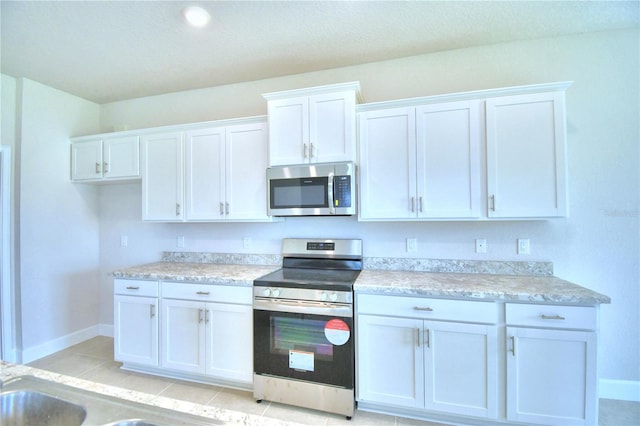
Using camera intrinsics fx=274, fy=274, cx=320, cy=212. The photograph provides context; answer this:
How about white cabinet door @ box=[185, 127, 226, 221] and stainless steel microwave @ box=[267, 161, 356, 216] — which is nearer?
stainless steel microwave @ box=[267, 161, 356, 216]

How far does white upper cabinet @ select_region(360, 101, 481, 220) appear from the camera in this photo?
2029 millimetres

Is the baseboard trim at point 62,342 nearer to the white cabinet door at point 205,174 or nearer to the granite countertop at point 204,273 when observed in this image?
the granite countertop at point 204,273

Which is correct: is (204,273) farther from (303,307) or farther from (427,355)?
(427,355)

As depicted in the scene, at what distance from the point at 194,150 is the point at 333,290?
1.86 metres

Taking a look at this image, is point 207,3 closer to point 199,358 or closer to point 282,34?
point 282,34

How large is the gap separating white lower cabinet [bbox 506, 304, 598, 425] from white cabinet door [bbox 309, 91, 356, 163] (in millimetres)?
1564

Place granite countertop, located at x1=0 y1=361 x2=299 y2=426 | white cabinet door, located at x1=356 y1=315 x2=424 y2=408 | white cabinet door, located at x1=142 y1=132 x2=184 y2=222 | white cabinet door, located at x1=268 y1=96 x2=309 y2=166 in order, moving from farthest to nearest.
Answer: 1. white cabinet door, located at x1=142 y1=132 x2=184 y2=222
2. white cabinet door, located at x1=268 y1=96 x2=309 y2=166
3. white cabinet door, located at x1=356 y1=315 x2=424 y2=408
4. granite countertop, located at x1=0 y1=361 x2=299 y2=426

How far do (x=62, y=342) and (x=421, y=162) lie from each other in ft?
13.4

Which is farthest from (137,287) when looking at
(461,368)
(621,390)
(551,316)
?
(621,390)

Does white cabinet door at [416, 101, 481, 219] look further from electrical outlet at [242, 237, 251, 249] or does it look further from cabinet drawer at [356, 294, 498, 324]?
electrical outlet at [242, 237, 251, 249]

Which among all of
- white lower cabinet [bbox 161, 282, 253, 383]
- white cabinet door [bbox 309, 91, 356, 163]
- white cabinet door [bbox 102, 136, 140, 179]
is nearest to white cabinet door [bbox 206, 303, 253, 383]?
white lower cabinet [bbox 161, 282, 253, 383]

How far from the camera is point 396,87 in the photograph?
2494 millimetres

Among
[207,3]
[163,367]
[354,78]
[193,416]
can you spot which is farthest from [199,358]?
[354,78]

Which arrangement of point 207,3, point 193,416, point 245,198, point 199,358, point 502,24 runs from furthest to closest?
point 245,198 < point 199,358 < point 502,24 < point 207,3 < point 193,416
